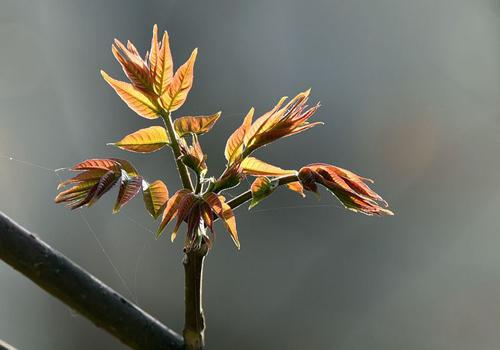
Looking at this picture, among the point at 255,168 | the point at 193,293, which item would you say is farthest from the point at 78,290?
the point at 255,168

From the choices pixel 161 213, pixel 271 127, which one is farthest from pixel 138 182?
pixel 271 127

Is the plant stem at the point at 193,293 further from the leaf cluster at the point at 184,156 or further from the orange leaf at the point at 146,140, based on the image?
the orange leaf at the point at 146,140

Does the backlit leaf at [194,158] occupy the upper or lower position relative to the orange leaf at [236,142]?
lower

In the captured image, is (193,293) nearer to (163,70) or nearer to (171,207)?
(171,207)

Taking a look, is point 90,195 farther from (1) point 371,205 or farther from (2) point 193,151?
(1) point 371,205

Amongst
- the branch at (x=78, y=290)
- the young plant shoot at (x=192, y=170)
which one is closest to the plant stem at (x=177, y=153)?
the young plant shoot at (x=192, y=170)

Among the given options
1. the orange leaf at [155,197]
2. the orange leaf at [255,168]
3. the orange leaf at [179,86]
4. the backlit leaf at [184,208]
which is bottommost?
the orange leaf at [155,197]
